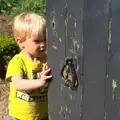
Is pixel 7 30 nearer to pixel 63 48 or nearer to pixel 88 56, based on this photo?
pixel 63 48

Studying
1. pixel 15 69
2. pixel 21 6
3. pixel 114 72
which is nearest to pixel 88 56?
pixel 114 72

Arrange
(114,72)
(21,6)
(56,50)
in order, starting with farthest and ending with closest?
(21,6), (56,50), (114,72)

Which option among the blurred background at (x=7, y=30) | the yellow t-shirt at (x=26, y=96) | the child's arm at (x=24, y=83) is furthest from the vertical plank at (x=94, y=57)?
the blurred background at (x=7, y=30)

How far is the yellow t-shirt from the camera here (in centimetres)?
313

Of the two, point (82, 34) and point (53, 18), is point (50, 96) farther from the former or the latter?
point (82, 34)

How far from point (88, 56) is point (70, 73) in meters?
0.18

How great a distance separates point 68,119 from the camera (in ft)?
7.86

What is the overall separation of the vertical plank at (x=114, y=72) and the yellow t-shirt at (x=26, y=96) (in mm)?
1123

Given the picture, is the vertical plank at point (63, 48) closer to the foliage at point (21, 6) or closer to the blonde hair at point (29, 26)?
the blonde hair at point (29, 26)

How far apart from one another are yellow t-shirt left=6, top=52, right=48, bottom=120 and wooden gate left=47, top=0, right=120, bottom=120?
29.5 inches

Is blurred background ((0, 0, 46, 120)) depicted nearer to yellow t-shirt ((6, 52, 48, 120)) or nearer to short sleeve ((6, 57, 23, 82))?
yellow t-shirt ((6, 52, 48, 120))

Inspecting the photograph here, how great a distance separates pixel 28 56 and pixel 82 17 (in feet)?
4.01

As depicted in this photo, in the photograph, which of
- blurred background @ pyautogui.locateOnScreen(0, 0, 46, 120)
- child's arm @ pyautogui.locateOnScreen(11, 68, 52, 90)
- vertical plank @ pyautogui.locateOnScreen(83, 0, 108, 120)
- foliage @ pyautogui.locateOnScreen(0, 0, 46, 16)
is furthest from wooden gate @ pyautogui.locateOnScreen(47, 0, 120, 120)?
foliage @ pyautogui.locateOnScreen(0, 0, 46, 16)

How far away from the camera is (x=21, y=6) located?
805 centimetres
